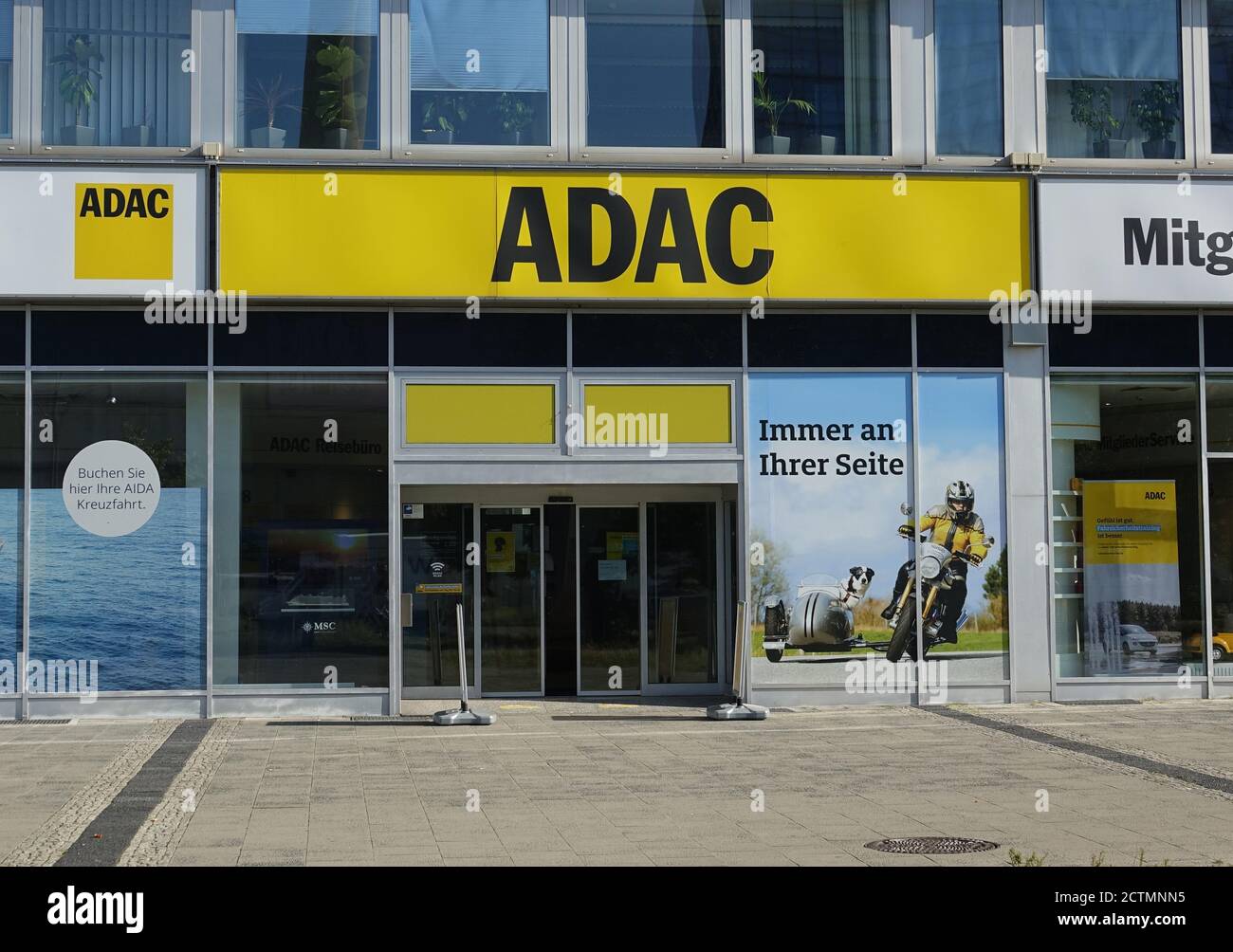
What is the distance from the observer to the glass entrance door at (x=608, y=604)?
17.2 metres

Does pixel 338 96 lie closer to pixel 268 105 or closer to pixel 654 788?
pixel 268 105

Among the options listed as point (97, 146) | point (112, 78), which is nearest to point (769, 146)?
point (112, 78)

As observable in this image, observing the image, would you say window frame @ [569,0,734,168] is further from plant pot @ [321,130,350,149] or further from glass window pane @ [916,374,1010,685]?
glass window pane @ [916,374,1010,685]

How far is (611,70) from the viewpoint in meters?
16.5

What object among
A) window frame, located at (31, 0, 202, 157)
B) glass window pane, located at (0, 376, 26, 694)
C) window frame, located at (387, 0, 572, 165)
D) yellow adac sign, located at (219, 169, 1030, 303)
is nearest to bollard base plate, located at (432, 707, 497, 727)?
yellow adac sign, located at (219, 169, 1030, 303)

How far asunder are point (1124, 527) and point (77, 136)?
11982 millimetres

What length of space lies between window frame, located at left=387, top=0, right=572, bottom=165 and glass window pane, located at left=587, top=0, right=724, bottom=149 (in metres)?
0.30

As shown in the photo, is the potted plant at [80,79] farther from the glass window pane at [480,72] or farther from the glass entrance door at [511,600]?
the glass entrance door at [511,600]

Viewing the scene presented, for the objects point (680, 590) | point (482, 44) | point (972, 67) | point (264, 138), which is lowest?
point (680, 590)

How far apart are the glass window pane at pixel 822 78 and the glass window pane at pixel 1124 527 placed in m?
3.62

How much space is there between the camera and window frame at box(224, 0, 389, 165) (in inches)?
628

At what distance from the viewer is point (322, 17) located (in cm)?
1620
